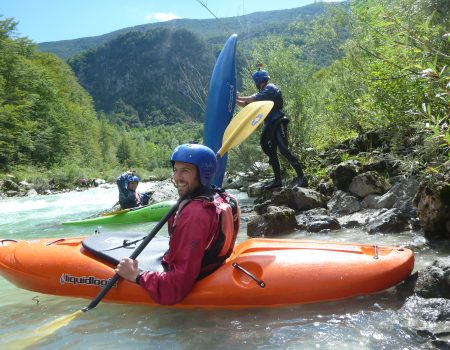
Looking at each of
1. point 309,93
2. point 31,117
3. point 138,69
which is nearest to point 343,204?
point 309,93

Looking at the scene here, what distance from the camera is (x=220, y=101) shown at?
647cm

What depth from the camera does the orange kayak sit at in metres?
2.75

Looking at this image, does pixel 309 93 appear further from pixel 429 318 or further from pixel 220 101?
pixel 429 318

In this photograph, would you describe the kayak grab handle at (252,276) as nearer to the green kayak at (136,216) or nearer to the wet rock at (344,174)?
the wet rock at (344,174)

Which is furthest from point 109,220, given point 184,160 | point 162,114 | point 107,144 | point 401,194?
point 162,114

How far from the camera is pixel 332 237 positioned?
4.72 m

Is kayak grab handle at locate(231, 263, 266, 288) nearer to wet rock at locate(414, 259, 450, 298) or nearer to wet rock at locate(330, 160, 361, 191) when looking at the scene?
wet rock at locate(414, 259, 450, 298)

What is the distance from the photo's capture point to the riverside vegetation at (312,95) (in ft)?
11.5

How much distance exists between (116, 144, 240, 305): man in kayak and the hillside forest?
49.2 inches

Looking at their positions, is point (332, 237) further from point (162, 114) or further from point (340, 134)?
point (162, 114)

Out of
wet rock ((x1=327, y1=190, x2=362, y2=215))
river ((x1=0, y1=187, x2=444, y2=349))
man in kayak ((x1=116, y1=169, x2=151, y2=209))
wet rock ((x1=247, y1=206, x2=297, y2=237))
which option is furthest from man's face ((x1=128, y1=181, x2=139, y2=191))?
river ((x1=0, y1=187, x2=444, y2=349))

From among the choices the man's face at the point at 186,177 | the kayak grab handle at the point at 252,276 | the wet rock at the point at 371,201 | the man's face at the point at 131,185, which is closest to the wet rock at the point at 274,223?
the wet rock at the point at 371,201

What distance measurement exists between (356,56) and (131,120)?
118m

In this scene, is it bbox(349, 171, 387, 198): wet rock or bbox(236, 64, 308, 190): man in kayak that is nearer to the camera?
bbox(349, 171, 387, 198): wet rock
